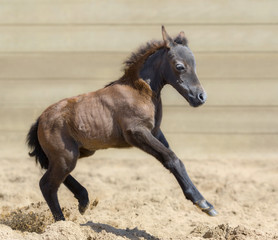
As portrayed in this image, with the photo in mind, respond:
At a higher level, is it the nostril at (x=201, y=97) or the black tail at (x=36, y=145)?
the nostril at (x=201, y=97)

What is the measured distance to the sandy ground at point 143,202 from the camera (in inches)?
172

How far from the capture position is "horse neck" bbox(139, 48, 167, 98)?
4496 mm

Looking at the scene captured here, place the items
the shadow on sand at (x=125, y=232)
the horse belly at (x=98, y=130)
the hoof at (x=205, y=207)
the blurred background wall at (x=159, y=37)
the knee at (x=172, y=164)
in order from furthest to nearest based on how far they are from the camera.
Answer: the blurred background wall at (x=159, y=37), the horse belly at (x=98, y=130), the shadow on sand at (x=125, y=232), the knee at (x=172, y=164), the hoof at (x=205, y=207)

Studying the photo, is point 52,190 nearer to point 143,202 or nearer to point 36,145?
point 36,145

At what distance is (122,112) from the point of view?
4.40 metres

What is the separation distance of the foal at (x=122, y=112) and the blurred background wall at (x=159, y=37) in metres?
2.72

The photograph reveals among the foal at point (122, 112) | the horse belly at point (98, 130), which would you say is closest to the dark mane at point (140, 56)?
the foal at point (122, 112)

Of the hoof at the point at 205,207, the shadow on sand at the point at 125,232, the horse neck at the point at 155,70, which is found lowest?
the shadow on sand at the point at 125,232

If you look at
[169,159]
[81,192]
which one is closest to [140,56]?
[169,159]

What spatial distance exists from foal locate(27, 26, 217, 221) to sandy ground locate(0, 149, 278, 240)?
537 mm

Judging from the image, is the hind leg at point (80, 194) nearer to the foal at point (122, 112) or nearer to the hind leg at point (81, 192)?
the hind leg at point (81, 192)

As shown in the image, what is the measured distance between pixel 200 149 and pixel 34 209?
2569 mm

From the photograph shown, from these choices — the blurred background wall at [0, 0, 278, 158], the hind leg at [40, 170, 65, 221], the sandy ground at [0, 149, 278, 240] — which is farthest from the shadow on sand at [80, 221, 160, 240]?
the blurred background wall at [0, 0, 278, 158]

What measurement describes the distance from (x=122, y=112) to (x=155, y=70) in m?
0.43
